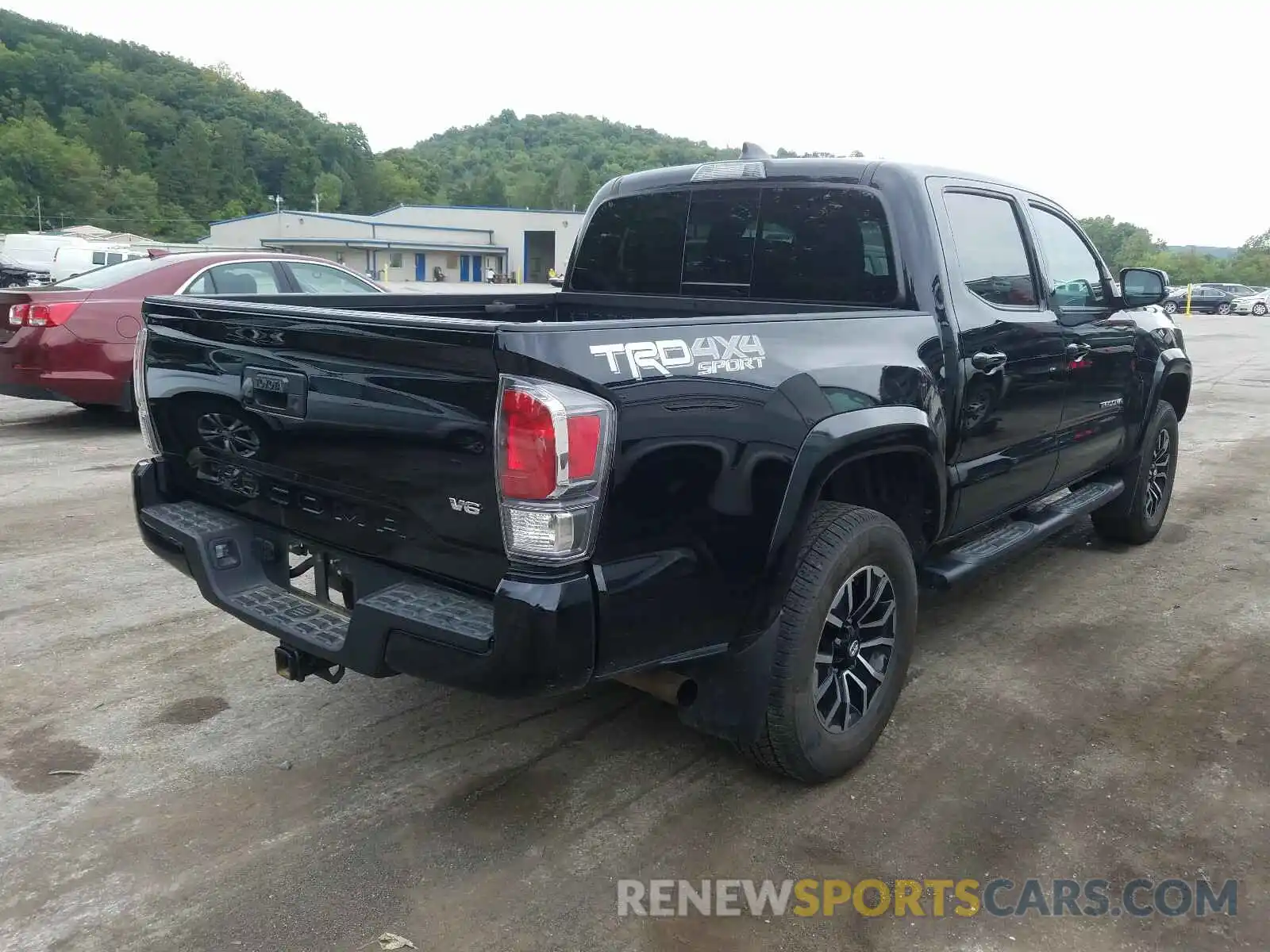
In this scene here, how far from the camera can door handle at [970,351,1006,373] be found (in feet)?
12.4

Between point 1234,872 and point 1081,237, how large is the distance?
320cm

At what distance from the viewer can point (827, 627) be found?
10.4 ft

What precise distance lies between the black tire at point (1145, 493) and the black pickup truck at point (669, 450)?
4.52ft

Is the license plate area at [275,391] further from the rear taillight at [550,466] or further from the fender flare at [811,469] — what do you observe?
the fender flare at [811,469]

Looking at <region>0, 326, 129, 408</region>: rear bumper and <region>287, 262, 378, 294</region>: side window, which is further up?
<region>287, 262, 378, 294</region>: side window

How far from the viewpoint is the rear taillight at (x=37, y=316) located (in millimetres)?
7973

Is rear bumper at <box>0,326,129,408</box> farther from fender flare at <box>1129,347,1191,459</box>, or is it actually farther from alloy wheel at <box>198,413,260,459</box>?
fender flare at <box>1129,347,1191,459</box>

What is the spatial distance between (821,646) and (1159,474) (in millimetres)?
3876

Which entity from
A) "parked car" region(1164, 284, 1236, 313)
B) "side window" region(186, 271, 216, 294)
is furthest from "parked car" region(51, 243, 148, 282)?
"parked car" region(1164, 284, 1236, 313)

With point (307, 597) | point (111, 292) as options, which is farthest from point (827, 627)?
point (111, 292)

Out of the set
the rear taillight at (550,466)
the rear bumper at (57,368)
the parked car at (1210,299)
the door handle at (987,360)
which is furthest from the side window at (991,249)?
the parked car at (1210,299)

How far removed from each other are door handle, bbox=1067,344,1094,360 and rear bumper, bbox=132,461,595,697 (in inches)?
119

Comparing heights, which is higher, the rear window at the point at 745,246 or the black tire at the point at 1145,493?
the rear window at the point at 745,246

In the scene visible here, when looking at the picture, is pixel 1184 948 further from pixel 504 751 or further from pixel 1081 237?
pixel 1081 237
